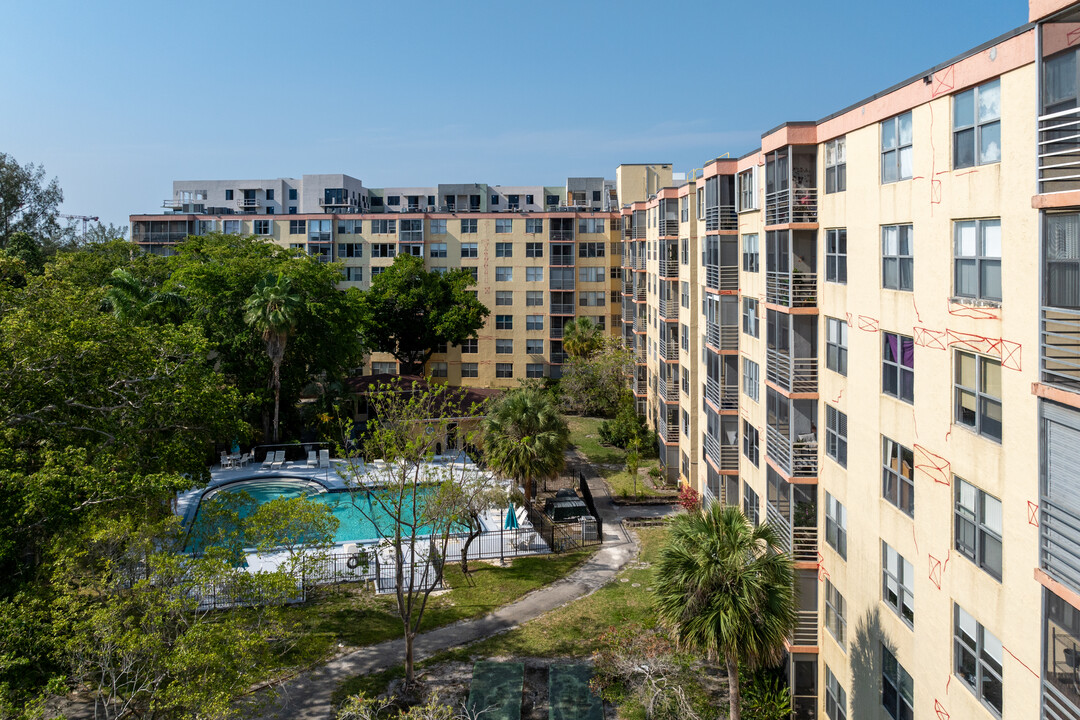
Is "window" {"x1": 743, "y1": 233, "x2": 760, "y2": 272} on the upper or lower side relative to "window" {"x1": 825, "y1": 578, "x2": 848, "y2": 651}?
upper

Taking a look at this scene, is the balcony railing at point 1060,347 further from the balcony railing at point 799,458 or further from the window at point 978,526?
the balcony railing at point 799,458

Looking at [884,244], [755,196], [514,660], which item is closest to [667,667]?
[514,660]

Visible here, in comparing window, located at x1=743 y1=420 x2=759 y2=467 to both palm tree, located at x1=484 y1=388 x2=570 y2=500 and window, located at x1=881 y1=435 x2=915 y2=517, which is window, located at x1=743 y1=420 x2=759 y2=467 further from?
window, located at x1=881 y1=435 x2=915 y2=517

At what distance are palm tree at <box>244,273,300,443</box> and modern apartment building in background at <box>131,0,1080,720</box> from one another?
24312 millimetres

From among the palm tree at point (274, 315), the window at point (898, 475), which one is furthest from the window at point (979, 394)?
the palm tree at point (274, 315)

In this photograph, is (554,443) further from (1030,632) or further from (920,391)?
(1030,632)

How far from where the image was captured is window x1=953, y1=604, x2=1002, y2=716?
12570 mm

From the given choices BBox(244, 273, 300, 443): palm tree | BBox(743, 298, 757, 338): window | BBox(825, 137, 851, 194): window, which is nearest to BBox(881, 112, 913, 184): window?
BBox(825, 137, 851, 194): window

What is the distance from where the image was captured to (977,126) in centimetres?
1339

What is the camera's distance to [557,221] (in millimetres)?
68438

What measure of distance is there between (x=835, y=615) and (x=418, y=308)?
47.8m

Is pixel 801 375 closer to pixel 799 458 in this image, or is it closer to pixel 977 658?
pixel 799 458

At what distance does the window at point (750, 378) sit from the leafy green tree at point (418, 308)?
35.8 meters

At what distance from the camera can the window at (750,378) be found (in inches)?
1080
